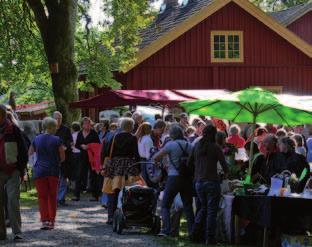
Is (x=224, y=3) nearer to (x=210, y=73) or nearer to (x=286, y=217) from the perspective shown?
(x=210, y=73)

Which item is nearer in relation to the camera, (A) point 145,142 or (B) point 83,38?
(A) point 145,142

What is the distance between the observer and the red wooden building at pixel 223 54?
32781 mm

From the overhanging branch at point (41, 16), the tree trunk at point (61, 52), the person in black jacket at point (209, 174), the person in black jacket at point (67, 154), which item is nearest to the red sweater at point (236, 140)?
the person in black jacket at point (67, 154)

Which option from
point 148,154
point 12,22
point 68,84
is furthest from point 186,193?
point 12,22

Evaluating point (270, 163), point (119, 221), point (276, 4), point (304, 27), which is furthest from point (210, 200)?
point (276, 4)

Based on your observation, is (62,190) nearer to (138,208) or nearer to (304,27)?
(138,208)

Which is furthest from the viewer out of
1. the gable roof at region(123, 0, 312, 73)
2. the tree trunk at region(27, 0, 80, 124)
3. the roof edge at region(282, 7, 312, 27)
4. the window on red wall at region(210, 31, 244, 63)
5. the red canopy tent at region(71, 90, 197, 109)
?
the roof edge at region(282, 7, 312, 27)

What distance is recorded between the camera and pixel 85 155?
62.5 feet

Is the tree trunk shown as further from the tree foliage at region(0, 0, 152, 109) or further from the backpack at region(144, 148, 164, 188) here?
the backpack at region(144, 148, 164, 188)

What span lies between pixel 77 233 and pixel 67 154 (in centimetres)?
491

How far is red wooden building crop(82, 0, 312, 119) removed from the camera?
32.8 meters

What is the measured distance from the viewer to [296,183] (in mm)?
11891

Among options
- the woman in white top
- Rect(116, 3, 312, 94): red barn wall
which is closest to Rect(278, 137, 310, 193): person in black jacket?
the woman in white top

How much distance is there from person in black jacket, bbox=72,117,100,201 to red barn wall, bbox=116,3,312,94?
44.9 feet
